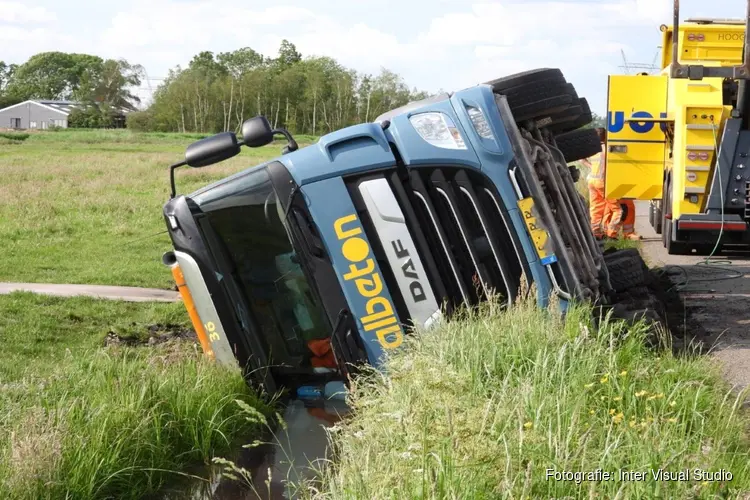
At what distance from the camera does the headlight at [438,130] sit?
596 centimetres

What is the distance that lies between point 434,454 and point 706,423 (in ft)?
4.89

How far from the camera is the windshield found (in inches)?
254

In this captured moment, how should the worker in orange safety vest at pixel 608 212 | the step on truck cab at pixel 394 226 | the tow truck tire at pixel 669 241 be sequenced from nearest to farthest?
the step on truck cab at pixel 394 226, the tow truck tire at pixel 669 241, the worker in orange safety vest at pixel 608 212

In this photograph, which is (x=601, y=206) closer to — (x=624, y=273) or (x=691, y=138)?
(x=691, y=138)

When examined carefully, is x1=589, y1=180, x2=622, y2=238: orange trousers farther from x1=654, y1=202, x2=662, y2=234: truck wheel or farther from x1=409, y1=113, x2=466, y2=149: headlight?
x1=409, y1=113, x2=466, y2=149: headlight

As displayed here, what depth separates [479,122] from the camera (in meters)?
5.95

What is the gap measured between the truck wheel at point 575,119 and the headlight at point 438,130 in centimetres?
129

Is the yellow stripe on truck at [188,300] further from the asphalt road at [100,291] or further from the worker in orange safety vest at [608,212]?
the worker in orange safety vest at [608,212]

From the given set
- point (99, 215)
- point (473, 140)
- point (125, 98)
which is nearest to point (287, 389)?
point (473, 140)

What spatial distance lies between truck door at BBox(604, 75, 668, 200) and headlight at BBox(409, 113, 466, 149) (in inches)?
290

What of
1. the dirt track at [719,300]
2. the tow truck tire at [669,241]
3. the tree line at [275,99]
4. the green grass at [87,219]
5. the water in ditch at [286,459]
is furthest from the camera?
the tree line at [275,99]

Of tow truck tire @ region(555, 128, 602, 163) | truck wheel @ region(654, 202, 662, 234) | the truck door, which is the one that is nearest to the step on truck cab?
tow truck tire @ region(555, 128, 602, 163)

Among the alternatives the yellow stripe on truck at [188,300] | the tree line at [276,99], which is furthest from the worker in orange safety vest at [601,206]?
the tree line at [276,99]

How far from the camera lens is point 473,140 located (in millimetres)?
5914
